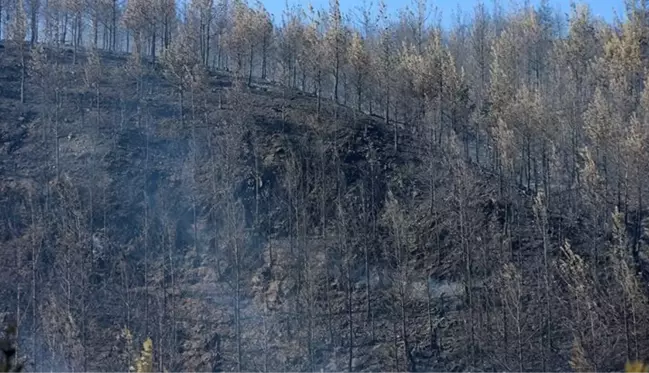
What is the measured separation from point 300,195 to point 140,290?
6269mm

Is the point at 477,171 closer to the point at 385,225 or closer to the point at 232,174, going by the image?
the point at 385,225

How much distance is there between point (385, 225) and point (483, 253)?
3775 mm

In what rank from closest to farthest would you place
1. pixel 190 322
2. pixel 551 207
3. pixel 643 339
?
pixel 643 339 → pixel 190 322 → pixel 551 207

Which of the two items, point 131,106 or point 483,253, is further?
point 131,106

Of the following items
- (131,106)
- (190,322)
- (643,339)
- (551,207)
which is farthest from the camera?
(131,106)

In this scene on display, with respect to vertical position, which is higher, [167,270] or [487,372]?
[167,270]

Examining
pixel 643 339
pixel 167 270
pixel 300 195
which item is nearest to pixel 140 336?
pixel 167 270

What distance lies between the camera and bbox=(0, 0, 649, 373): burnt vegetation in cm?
2309

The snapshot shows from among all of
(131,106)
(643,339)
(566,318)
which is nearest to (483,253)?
(566,318)

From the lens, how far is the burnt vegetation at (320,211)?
2309 centimetres

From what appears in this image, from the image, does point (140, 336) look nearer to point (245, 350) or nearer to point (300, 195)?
point (245, 350)

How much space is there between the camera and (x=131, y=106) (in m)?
34.0

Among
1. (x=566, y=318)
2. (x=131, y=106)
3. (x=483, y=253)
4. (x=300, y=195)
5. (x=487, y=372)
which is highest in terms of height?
(x=131, y=106)

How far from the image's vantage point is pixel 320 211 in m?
28.3
